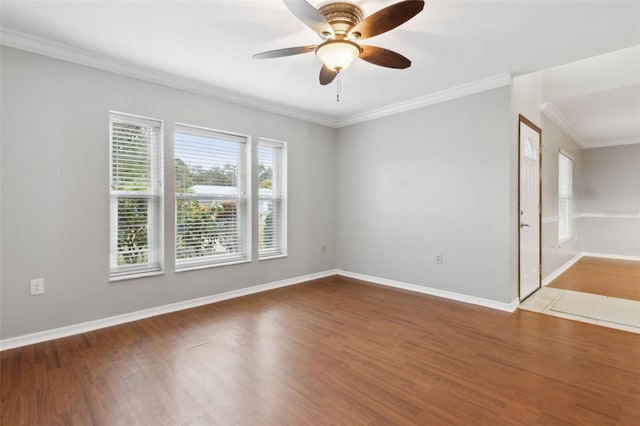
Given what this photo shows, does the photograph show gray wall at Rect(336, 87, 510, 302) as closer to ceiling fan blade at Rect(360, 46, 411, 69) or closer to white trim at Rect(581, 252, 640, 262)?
ceiling fan blade at Rect(360, 46, 411, 69)

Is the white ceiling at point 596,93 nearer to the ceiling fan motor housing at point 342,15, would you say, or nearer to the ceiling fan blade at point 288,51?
the ceiling fan motor housing at point 342,15

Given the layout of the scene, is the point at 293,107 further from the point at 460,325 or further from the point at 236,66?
the point at 460,325

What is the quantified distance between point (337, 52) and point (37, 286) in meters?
3.22

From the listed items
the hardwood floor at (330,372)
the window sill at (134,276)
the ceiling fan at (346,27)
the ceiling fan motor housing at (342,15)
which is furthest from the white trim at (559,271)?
the window sill at (134,276)

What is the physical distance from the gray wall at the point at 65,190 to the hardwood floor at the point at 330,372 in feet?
1.10

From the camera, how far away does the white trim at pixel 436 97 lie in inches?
137

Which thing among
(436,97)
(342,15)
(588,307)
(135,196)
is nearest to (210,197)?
(135,196)

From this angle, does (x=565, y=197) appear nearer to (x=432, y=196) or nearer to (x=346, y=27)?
(x=432, y=196)

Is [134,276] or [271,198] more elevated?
[271,198]

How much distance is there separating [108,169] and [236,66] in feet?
5.46

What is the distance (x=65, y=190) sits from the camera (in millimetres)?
2865

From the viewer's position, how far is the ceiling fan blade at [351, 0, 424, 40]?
178cm

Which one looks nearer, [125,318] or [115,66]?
[115,66]

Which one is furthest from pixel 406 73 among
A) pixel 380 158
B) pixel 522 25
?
pixel 380 158
